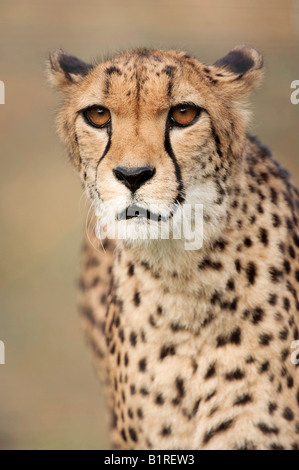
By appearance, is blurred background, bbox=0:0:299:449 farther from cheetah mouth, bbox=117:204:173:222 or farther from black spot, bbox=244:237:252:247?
cheetah mouth, bbox=117:204:173:222

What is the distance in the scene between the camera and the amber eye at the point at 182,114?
208 centimetres

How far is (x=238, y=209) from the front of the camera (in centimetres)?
223

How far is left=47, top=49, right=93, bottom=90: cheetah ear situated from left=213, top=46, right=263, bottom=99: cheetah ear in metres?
0.37

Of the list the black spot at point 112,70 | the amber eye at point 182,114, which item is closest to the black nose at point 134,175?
the amber eye at point 182,114

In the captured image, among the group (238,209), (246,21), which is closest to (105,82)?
(238,209)

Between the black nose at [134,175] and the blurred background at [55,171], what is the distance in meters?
1.79

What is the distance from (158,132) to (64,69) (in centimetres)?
49

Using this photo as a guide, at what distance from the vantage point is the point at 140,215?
203cm

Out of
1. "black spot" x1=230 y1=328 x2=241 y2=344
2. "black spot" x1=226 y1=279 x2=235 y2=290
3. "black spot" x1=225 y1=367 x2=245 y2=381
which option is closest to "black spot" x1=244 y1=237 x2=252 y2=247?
"black spot" x1=226 y1=279 x2=235 y2=290

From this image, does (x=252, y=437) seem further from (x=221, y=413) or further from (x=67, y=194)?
(x=67, y=194)

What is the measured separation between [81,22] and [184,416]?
11.0 ft

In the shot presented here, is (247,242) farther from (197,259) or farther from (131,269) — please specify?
(131,269)

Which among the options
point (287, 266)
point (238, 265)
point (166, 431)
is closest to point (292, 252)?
Answer: point (287, 266)

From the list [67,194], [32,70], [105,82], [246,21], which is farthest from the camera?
[67,194]
